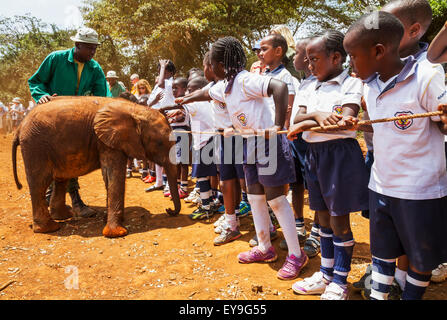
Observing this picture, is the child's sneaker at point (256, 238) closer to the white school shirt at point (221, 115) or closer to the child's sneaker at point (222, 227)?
the child's sneaker at point (222, 227)

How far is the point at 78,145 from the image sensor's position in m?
4.51

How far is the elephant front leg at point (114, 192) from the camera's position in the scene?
4.40 meters

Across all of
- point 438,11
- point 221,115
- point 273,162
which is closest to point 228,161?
point 221,115

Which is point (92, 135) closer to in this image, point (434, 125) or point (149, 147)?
point (149, 147)

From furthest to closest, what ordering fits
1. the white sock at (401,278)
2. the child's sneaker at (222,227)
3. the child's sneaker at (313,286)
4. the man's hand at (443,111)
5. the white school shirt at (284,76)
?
the child's sneaker at (222,227) → the white school shirt at (284,76) → the child's sneaker at (313,286) → the white sock at (401,278) → the man's hand at (443,111)

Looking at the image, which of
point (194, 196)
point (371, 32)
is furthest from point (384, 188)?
point (194, 196)

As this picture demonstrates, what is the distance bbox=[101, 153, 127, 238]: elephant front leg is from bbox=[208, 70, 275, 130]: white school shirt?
2.19 metres

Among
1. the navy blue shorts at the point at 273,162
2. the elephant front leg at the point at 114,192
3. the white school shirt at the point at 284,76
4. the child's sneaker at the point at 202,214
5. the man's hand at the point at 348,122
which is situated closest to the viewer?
the man's hand at the point at 348,122

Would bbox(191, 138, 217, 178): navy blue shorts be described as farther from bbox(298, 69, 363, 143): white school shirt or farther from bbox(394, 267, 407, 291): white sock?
bbox(394, 267, 407, 291): white sock

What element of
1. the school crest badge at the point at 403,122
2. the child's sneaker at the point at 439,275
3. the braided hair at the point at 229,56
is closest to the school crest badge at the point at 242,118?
the braided hair at the point at 229,56

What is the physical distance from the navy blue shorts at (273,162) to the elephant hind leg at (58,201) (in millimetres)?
3450

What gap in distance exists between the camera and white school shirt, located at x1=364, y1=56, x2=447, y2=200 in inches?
68.7

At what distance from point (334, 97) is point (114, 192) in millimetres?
3281

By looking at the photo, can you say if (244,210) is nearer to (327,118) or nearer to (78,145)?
(78,145)
